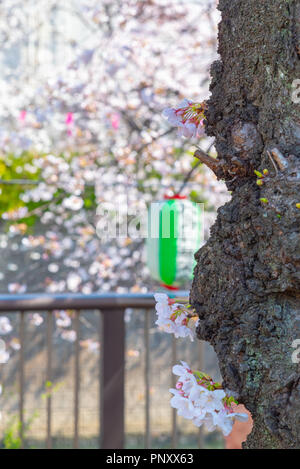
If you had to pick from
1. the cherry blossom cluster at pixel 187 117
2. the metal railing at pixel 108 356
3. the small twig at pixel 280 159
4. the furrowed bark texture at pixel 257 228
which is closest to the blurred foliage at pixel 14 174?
the metal railing at pixel 108 356

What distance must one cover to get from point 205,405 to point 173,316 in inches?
7.1

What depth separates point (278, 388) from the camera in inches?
31.7

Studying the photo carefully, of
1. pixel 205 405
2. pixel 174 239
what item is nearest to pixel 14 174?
pixel 174 239

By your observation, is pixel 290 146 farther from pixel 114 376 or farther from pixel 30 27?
pixel 30 27

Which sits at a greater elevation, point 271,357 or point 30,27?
point 30,27

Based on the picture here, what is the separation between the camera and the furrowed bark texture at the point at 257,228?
2.63 feet

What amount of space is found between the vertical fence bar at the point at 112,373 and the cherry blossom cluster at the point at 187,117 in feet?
5.02

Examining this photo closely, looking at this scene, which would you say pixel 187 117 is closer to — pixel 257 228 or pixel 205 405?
pixel 257 228

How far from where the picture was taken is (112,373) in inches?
96.6

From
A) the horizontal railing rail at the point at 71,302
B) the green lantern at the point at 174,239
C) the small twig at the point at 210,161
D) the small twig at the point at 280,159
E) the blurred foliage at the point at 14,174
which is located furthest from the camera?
the blurred foliage at the point at 14,174

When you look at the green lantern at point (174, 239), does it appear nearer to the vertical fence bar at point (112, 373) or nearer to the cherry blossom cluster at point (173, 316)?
the vertical fence bar at point (112, 373)

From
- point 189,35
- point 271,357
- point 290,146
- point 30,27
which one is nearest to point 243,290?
point 271,357

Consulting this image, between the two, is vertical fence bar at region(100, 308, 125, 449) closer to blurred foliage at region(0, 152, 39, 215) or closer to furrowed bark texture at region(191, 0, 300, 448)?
furrowed bark texture at region(191, 0, 300, 448)

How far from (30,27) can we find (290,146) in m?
4.74
